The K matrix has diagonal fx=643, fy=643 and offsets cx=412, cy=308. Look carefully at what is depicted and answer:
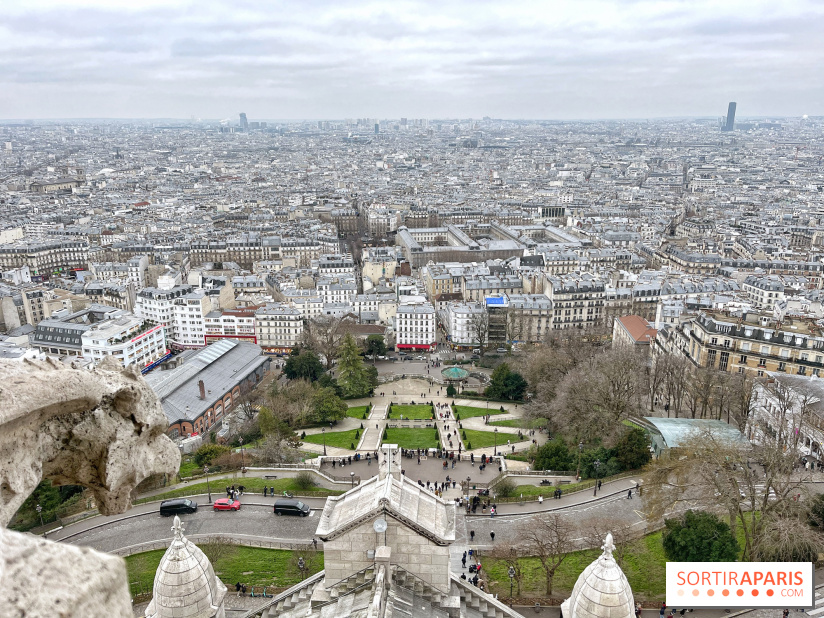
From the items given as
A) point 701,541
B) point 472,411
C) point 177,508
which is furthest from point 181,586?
point 472,411

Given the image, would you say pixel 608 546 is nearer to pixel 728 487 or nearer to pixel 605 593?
pixel 605 593

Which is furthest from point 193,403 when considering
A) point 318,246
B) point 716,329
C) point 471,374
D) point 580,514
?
point 318,246

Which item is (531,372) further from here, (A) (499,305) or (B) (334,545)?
(B) (334,545)

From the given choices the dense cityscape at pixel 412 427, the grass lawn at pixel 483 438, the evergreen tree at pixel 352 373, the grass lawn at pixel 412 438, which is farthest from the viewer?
the evergreen tree at pixel 352 373

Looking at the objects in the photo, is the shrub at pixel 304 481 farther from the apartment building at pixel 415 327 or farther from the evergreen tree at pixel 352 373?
the apartment building at pixel 415 327

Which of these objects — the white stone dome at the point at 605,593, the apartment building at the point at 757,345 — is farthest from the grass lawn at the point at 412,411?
the white stone dome at the point at 605,593
